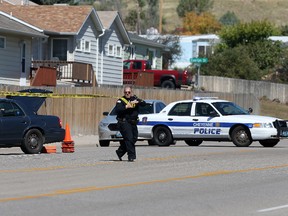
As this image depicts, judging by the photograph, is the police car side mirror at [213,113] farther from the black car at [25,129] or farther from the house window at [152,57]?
the house window at [152,57]

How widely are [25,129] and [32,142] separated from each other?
0.47 meters

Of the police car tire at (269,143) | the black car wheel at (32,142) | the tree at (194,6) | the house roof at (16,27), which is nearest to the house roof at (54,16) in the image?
the house roof at (16,27)

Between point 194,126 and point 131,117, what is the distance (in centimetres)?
902

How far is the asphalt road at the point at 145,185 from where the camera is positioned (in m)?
13.1

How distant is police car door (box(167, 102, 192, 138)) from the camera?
2917 centimetres

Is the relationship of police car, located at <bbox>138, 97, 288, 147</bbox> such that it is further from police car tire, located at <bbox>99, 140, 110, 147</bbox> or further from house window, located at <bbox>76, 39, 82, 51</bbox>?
house window, located at <bbox>76, 39, 82, 51</bbox>

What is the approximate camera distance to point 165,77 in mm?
56469

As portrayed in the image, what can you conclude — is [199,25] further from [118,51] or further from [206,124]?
[206,124]

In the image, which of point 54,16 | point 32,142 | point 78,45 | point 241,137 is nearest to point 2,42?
point 54,16

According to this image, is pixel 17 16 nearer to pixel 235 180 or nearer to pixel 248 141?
pixel 248 141

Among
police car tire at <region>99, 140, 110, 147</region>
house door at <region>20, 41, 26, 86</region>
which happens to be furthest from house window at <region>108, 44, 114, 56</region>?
police car tire at <region>99, 140, 110, 147</region>

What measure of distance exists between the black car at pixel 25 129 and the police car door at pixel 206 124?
5.51 m

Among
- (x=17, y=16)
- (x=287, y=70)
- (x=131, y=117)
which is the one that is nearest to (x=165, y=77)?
(x=17, y=16)

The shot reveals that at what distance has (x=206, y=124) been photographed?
95.0 feet
